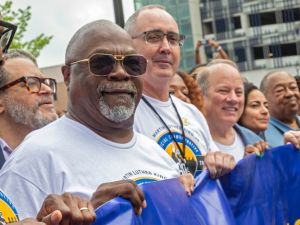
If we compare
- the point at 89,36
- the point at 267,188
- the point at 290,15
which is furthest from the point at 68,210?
the point at 290,15

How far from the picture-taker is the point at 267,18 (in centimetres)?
4141

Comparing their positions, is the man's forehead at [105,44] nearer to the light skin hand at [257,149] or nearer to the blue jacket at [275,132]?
the light skin hand at [257,149]

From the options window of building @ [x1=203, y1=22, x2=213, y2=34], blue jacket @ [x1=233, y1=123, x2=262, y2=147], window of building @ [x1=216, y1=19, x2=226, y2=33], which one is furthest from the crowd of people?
window of building @ [x1=203, y1=22, x2=213, y2=34]

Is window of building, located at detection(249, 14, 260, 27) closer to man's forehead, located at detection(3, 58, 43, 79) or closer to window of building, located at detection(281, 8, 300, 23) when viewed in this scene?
window of building, located at detection(281, 8, 300, 23)

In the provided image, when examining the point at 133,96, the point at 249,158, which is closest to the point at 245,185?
the point at 249,158

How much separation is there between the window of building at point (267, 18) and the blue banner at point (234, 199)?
132 ft

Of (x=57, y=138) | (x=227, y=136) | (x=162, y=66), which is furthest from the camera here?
(x=227, y=136)

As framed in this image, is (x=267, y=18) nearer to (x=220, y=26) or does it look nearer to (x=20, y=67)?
(x=220, y=26)

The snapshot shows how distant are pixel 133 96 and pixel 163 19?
108 cm

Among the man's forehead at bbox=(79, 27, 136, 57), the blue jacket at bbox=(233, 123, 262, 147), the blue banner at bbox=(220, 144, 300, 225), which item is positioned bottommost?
the blue banner at bbox=(220, 144, 300, 225)

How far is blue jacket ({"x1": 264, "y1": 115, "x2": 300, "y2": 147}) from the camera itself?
4450 millimetres

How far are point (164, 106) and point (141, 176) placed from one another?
1.01 metres

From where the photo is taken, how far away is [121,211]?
1.66m

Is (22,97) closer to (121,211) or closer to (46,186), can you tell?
(46,186)
